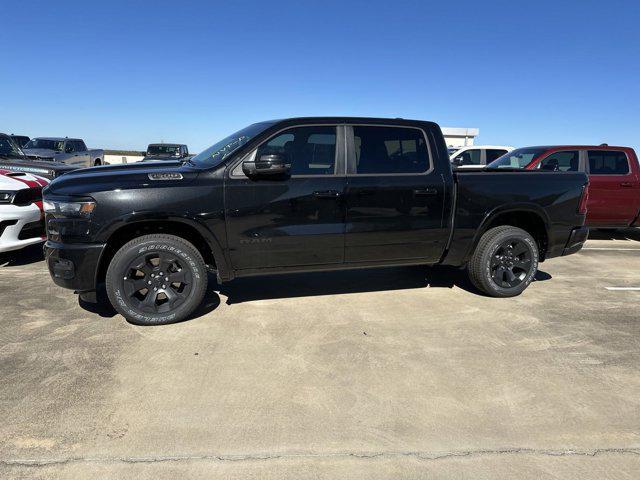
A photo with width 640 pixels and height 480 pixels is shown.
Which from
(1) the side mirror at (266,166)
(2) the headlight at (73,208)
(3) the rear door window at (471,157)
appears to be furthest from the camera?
(3) the rear door window at (471,157)

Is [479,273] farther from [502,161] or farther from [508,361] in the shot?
[502,161]

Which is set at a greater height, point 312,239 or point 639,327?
point 312,239

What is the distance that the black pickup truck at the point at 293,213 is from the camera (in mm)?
3668

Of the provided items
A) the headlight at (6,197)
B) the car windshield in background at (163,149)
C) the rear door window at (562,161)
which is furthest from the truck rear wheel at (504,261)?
the car windshield in background at (163,149)

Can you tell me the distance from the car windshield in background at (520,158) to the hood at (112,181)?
20.5ft

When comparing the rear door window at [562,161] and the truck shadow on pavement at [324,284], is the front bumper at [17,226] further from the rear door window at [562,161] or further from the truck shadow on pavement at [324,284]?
the rear door window at [562,161]

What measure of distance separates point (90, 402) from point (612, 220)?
354 inches

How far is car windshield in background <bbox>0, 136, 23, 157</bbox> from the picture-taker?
8492 mm

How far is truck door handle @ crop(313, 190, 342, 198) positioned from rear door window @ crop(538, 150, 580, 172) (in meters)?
5.74

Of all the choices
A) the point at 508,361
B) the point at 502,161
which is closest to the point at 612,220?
the point at 502,161

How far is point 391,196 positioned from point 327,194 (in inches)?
26.7

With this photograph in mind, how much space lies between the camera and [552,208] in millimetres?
4816

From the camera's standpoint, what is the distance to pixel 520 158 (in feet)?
28.0

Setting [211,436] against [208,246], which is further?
[208,246]
